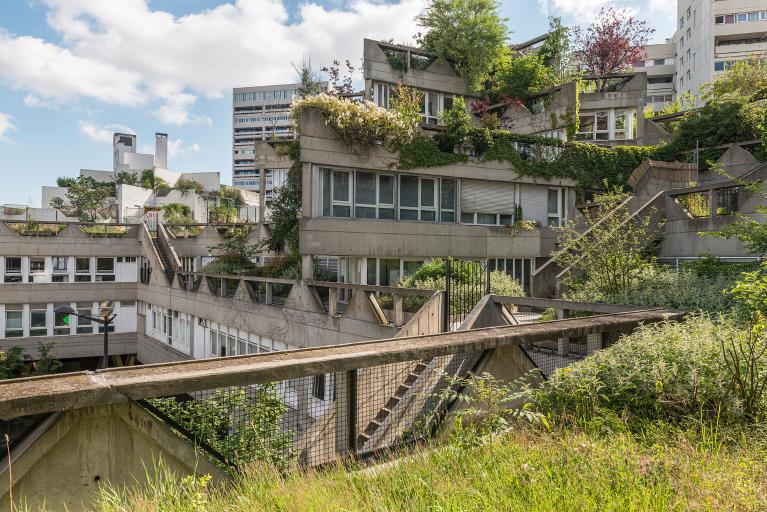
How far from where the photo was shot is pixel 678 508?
9.25ft

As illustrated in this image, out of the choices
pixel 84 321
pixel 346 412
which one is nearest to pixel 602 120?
pixel 346 412

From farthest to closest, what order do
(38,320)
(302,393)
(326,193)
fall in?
(38,320) < (326,193) < (302,393)

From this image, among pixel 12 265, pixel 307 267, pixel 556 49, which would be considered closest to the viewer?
pixel 307 267

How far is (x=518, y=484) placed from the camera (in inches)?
122

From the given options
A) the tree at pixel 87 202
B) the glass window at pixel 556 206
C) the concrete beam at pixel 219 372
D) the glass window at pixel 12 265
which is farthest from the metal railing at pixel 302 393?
the tree at pixel 87 202

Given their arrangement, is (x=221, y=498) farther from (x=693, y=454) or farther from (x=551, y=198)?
(x=551, y=198)

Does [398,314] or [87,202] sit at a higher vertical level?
[87,202]

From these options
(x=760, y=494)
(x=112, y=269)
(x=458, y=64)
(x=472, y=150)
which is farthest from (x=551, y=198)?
(x=112, y=269)

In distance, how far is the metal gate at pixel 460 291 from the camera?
437 inches

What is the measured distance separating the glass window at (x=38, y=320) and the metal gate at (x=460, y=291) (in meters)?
27.5

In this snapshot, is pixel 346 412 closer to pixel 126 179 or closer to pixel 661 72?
pixel 661 72

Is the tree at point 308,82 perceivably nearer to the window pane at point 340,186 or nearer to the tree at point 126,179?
the window pane at point 340,186

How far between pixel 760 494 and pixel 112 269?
3560cm

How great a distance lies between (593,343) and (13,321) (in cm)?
3532
